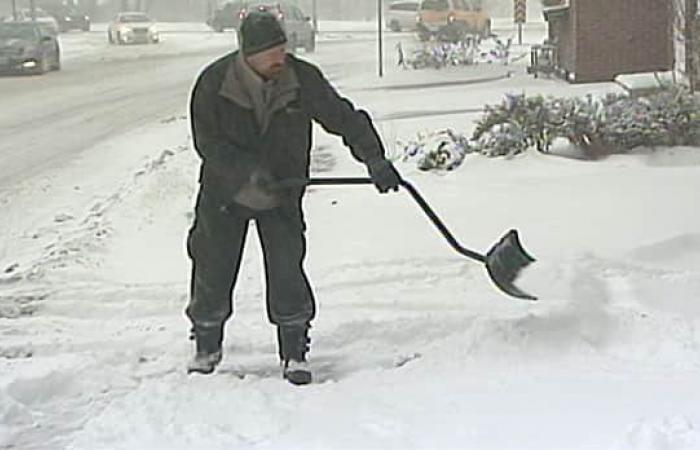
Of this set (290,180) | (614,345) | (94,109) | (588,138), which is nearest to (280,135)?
(290,180)

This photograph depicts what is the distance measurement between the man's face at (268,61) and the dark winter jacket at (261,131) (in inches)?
4.4

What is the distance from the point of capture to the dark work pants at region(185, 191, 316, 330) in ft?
17.1

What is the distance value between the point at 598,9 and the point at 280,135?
645 inches

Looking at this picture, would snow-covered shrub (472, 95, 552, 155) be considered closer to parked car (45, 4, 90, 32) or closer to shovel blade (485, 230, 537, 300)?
shovel blade (485, 230, 537, 300)

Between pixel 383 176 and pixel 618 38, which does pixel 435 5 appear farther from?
pixel 383 176

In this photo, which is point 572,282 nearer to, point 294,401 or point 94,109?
point 294,401

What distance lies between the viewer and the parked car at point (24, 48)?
2911cm

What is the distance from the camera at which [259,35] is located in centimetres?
493

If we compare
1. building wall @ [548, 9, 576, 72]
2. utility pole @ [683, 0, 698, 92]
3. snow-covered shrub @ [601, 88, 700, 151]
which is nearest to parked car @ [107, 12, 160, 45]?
building wall @ [548, 9, 576, 72]

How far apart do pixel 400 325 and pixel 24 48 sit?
25029mm

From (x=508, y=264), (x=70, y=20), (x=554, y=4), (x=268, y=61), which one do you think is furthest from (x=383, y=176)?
(x=70, y=20)

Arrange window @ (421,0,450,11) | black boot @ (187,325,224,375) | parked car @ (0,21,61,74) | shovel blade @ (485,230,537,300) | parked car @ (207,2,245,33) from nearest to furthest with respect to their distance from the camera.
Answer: black boot @ (187,325,224,375) < shovel blade @ (485,230,537,300) < parked car @ (0,21,61,74) < window @ (421,0,450,11) < parked car @ (207,2,245,33)

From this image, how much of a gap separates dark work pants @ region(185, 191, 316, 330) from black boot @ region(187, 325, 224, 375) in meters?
0.04

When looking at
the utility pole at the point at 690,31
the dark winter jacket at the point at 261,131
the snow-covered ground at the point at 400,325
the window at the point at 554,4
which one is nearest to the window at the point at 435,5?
the window at the point at 554,4
